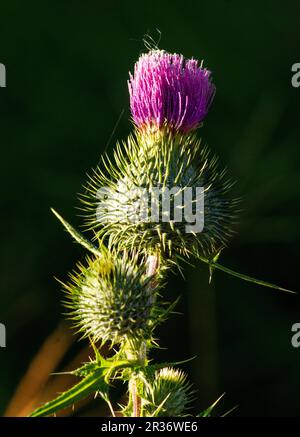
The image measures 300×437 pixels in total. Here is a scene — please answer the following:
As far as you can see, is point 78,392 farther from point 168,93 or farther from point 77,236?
point 168,93

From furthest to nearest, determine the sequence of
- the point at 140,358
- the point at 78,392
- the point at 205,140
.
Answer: the point at 205,140 → the point at 140,358 → the point at 78,392

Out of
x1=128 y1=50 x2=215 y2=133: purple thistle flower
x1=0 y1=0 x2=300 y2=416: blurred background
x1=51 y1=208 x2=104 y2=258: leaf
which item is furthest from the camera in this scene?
x1=0 y1=0 x2=300 y2=416: blurred background

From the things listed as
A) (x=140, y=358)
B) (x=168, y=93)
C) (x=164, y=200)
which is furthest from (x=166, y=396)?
(x=168, y=93)

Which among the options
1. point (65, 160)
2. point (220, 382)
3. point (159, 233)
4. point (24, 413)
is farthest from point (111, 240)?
point (65, 160)

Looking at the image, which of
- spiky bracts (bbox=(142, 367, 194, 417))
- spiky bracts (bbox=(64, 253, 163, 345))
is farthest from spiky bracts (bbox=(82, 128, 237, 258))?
spiky bracts (bbox=(142, 367, 194, 417))

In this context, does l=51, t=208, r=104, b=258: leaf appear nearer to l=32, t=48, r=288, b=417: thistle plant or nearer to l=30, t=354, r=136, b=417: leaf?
l=32, t=48, r=288, b=417: thistle plant

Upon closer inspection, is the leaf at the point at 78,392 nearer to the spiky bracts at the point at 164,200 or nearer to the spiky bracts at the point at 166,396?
the spiky bracts at the point at 166,396
